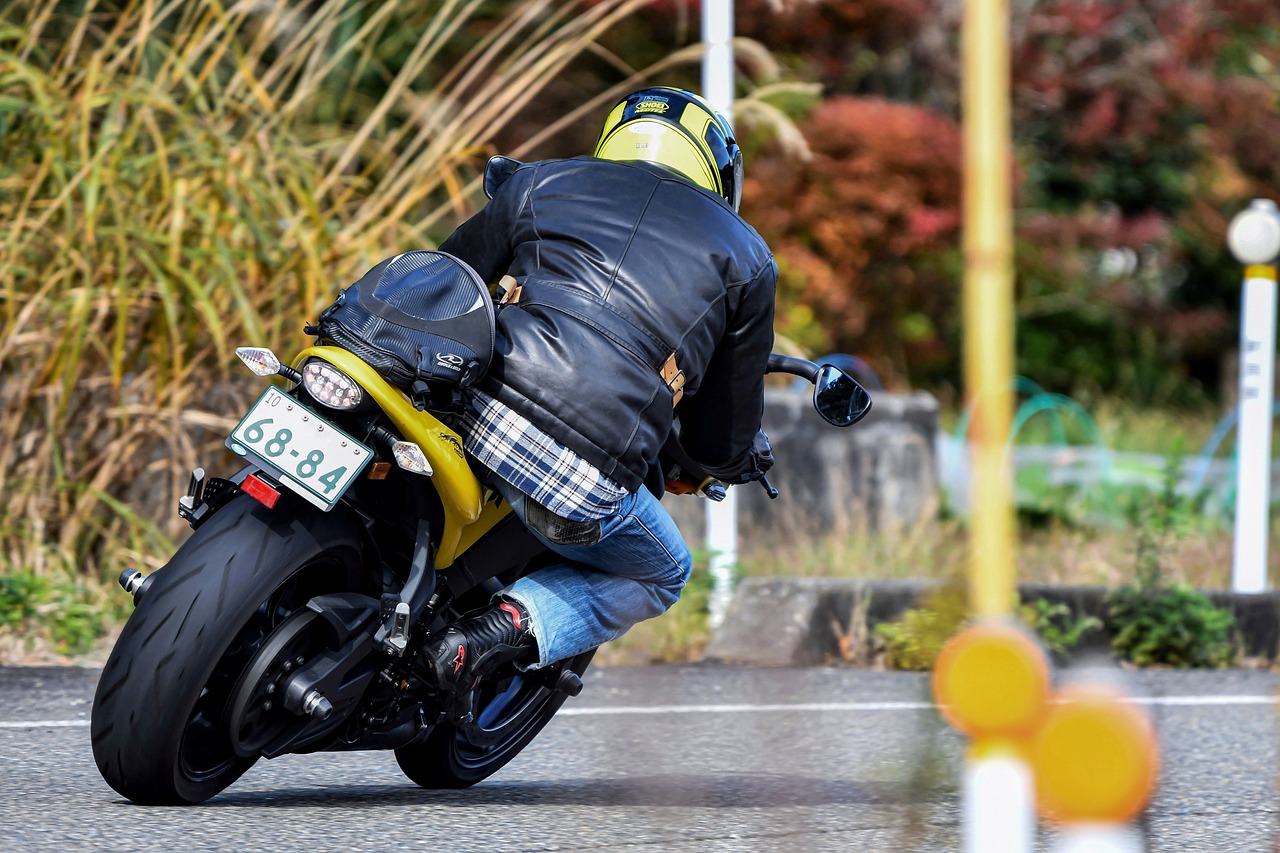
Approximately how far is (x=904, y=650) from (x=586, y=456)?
10.1 ft

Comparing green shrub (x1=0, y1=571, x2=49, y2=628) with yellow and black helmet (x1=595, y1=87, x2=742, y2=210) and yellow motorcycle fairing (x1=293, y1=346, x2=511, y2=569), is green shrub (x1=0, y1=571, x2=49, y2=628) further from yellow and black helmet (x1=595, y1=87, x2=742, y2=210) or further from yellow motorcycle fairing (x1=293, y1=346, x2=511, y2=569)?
yellow and black helmet (x1=595, y1=87, x2=742, y2=210)

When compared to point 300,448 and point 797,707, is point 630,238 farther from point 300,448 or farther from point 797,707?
point 797,707

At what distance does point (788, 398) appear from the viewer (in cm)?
830

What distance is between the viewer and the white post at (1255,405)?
6559 mm

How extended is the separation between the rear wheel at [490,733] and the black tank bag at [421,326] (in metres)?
0.88

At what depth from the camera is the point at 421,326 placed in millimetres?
3043

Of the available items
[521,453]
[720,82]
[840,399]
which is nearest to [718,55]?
[720,82]

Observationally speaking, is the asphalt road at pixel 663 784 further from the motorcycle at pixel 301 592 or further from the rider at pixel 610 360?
the rider at pixel 610 360

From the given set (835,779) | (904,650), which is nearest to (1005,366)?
(835,779)

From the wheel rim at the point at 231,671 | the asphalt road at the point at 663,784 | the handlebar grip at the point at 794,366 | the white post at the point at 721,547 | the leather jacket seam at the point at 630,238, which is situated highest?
the leather jacket seam at the point at 630,238

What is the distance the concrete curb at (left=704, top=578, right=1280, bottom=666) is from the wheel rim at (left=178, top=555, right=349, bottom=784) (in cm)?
299

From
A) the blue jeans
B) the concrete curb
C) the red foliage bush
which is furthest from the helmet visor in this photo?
the red foliage bush

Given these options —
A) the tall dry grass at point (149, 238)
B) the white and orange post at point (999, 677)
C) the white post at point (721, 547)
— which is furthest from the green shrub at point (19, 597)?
the white and orange post at point (999, 677)

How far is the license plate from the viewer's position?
292 centimetres
